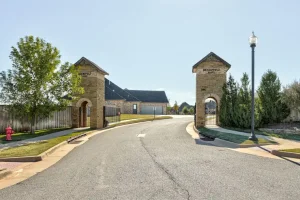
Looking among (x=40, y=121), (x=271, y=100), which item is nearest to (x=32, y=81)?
(x=40, y=121)

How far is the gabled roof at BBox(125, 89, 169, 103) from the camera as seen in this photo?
58469mm

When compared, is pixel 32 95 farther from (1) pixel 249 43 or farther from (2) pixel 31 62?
(1) pixel 249 43

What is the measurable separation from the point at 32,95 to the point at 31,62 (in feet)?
7.50

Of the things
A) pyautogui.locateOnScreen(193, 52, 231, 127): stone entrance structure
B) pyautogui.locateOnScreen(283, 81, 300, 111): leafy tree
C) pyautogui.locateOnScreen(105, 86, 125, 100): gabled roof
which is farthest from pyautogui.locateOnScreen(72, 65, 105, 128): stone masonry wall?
pyautogui.locateOnScreen(105, 86, 125, 100): gabled roof

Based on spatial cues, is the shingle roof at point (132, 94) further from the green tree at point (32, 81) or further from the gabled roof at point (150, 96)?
the green tree at point (32, 81)

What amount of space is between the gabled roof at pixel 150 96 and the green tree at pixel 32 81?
40284 mm

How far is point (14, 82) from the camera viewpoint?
1694 centimetres

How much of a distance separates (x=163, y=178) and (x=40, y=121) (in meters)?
16.9

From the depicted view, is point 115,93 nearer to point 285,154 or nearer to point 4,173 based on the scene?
point 285,154

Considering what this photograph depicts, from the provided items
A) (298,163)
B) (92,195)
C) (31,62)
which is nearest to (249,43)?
(298,163)

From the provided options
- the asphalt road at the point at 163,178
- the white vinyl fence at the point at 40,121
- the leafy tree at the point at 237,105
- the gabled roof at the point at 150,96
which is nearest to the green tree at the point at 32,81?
the white vinyl fence at the point at 40,121

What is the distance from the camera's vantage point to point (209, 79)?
2112 cm

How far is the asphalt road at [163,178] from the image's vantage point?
16.6 ft

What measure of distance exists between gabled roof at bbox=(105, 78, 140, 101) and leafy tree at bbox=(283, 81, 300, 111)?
36.0 metres
